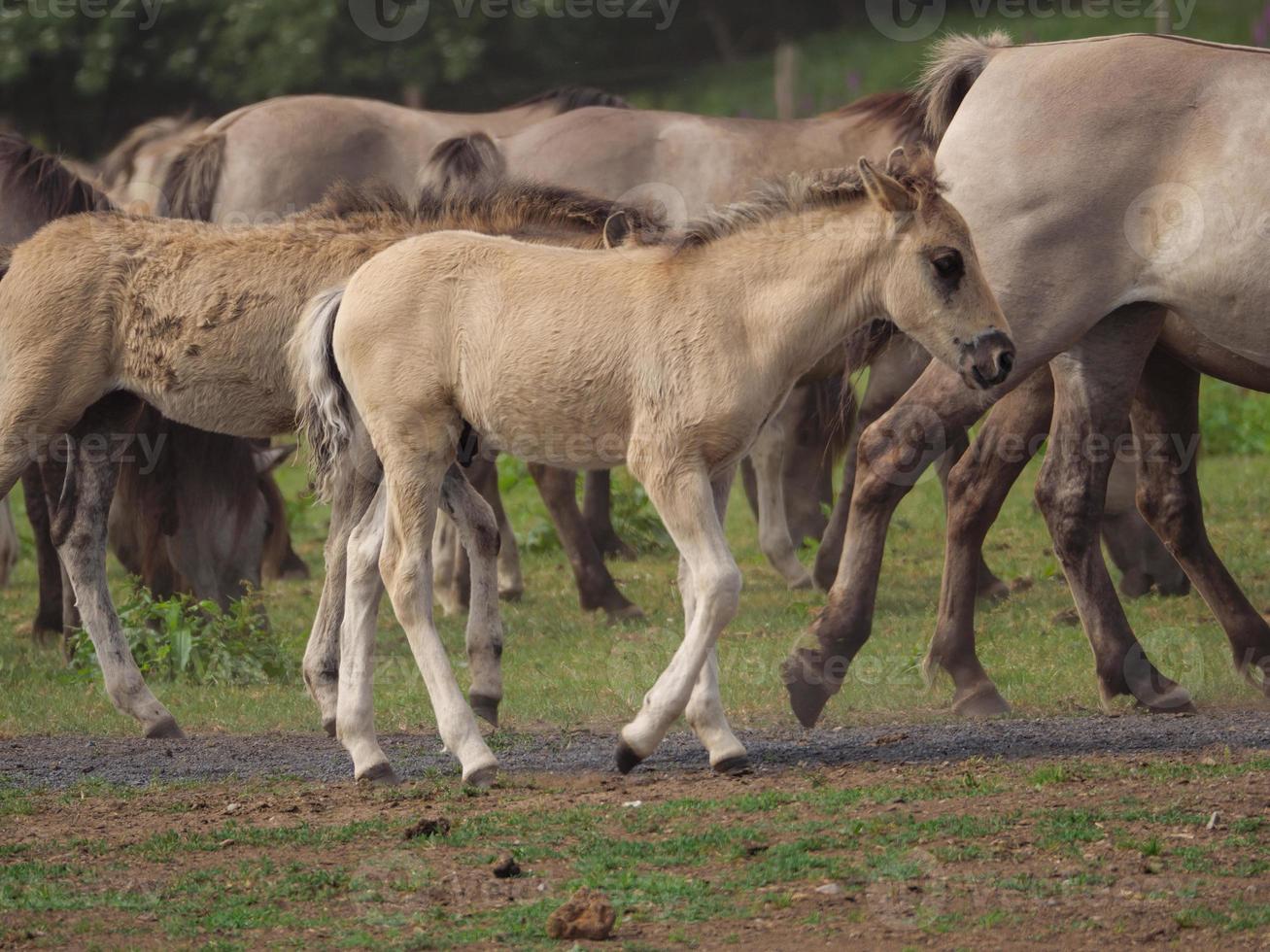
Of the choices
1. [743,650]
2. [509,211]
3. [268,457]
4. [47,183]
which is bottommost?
[743,650]

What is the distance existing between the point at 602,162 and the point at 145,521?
3.73 metres

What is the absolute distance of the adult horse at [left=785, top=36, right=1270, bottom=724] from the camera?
260 inches

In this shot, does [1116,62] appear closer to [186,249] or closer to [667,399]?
[667,399]

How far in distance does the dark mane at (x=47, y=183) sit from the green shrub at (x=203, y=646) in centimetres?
192

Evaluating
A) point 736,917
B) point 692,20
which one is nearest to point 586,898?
point 736,917

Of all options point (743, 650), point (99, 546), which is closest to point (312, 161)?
point (743, 650)

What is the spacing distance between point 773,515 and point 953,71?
13.5ft

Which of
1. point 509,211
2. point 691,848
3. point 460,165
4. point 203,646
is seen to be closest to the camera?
point 691,848

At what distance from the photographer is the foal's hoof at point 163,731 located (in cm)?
703

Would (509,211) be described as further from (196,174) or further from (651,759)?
(196,174)

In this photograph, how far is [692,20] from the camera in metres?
30.3

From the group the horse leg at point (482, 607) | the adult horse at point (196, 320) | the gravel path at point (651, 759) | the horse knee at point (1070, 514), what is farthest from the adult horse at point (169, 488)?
the horse knee at point (1070, 514)

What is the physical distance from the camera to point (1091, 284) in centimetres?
665

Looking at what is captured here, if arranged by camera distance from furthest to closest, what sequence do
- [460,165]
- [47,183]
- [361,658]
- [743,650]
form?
[460,165] → [47,183] → [743,650] → [361,658]
